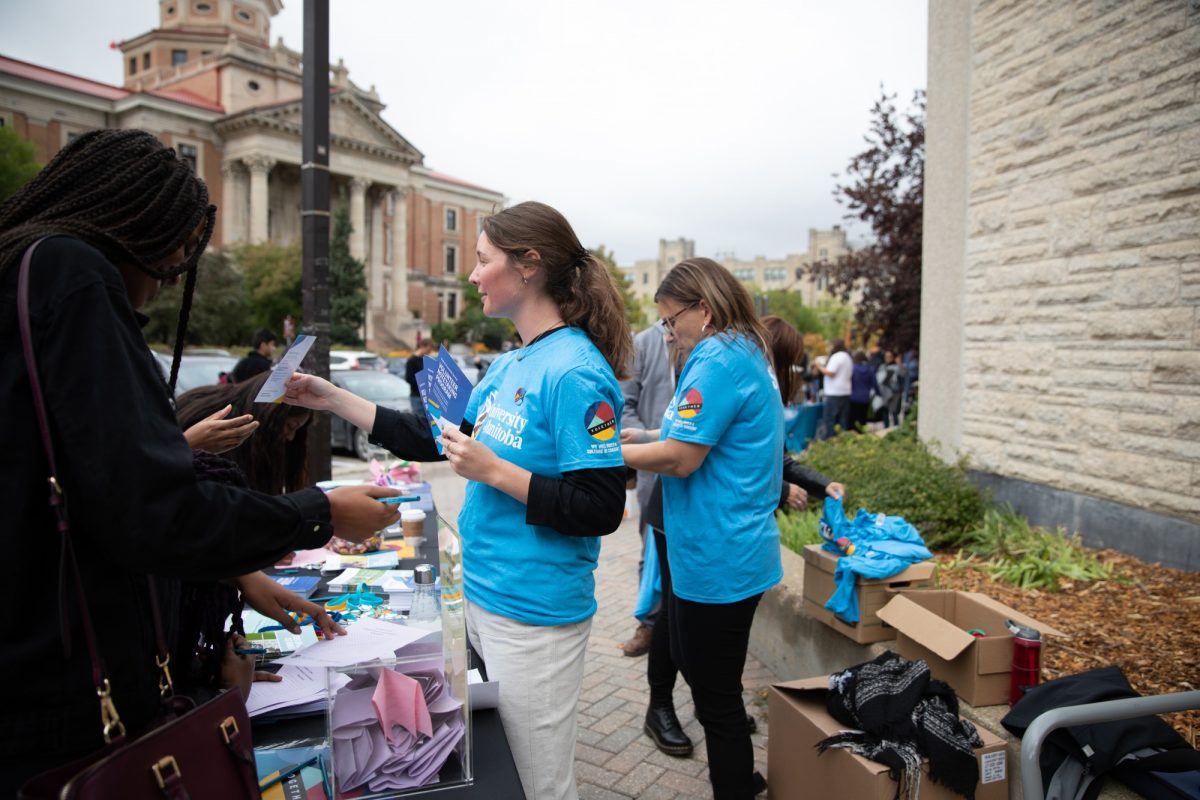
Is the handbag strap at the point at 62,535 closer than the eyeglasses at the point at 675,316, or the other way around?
the handbag strap at the point at 62,535

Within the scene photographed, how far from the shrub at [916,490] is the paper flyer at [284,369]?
442 cm

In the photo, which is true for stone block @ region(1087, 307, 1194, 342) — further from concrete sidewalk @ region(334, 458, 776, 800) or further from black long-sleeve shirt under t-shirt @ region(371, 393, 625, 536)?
black long-sleeve shirt under t-shirt @ region(371, 393, 625, 536)

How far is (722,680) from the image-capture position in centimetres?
271

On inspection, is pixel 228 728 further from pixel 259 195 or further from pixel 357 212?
pixel 357 212

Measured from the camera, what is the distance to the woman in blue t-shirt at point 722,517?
2.67 m

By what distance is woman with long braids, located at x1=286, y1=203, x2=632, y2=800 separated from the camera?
1.90 meters

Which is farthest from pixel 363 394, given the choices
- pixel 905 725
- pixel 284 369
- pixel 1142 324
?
pixel 905 725

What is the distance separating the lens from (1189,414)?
4367mm

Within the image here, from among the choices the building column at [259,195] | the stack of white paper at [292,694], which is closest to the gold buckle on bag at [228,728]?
the stack of white paper at [292,694]

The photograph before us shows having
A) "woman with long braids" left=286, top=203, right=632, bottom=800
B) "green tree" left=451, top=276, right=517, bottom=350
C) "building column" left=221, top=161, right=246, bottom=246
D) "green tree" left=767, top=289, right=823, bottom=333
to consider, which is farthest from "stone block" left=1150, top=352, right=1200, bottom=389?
"green tree" left=767, top=289, right=823, bottom=333

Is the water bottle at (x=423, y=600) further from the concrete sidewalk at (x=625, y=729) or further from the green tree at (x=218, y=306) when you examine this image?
the green tree at (x=218, y=306)

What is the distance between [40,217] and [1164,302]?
17.9 feet

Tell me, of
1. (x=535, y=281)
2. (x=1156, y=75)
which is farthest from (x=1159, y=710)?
(x=1156, y=75)

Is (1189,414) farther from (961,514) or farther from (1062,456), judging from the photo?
(961,514)
